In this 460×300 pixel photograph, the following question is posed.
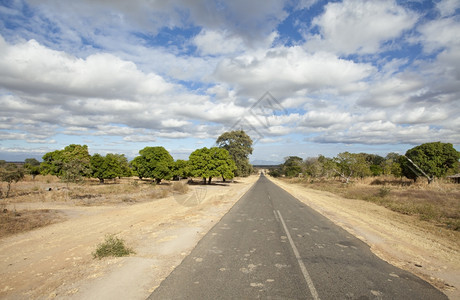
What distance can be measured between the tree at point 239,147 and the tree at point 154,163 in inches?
755

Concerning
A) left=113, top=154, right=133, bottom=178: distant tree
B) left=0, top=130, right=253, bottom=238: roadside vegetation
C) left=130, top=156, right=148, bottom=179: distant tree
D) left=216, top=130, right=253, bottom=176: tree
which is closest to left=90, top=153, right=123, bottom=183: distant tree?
left=0, top=130, right=253, bottom=238: roadside vegetation

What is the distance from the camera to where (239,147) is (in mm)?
59969

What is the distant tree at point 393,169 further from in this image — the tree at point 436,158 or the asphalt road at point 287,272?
the asphalt road at point 287,272

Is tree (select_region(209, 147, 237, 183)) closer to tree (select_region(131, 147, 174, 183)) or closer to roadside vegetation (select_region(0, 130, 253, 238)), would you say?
roadside vegetation (select_region(0, 130, 253, 238))

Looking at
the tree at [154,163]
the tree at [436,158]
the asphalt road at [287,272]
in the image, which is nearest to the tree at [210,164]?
the tree at [154,163]

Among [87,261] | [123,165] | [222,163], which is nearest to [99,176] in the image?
[222,163]

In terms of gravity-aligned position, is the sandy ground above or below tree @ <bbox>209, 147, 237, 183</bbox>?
below

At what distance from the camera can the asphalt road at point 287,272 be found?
185 inches

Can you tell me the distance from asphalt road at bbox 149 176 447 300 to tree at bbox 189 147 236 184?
36339 millimetres

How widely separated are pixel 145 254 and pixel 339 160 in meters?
45.3

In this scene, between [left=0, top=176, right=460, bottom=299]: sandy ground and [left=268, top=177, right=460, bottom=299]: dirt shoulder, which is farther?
[left=268, top=177, right=460, bottom=299]: dirt shoulder

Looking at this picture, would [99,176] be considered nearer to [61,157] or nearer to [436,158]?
[61,157]

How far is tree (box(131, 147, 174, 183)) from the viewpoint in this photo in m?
41.6

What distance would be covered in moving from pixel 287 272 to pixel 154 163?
130ft
